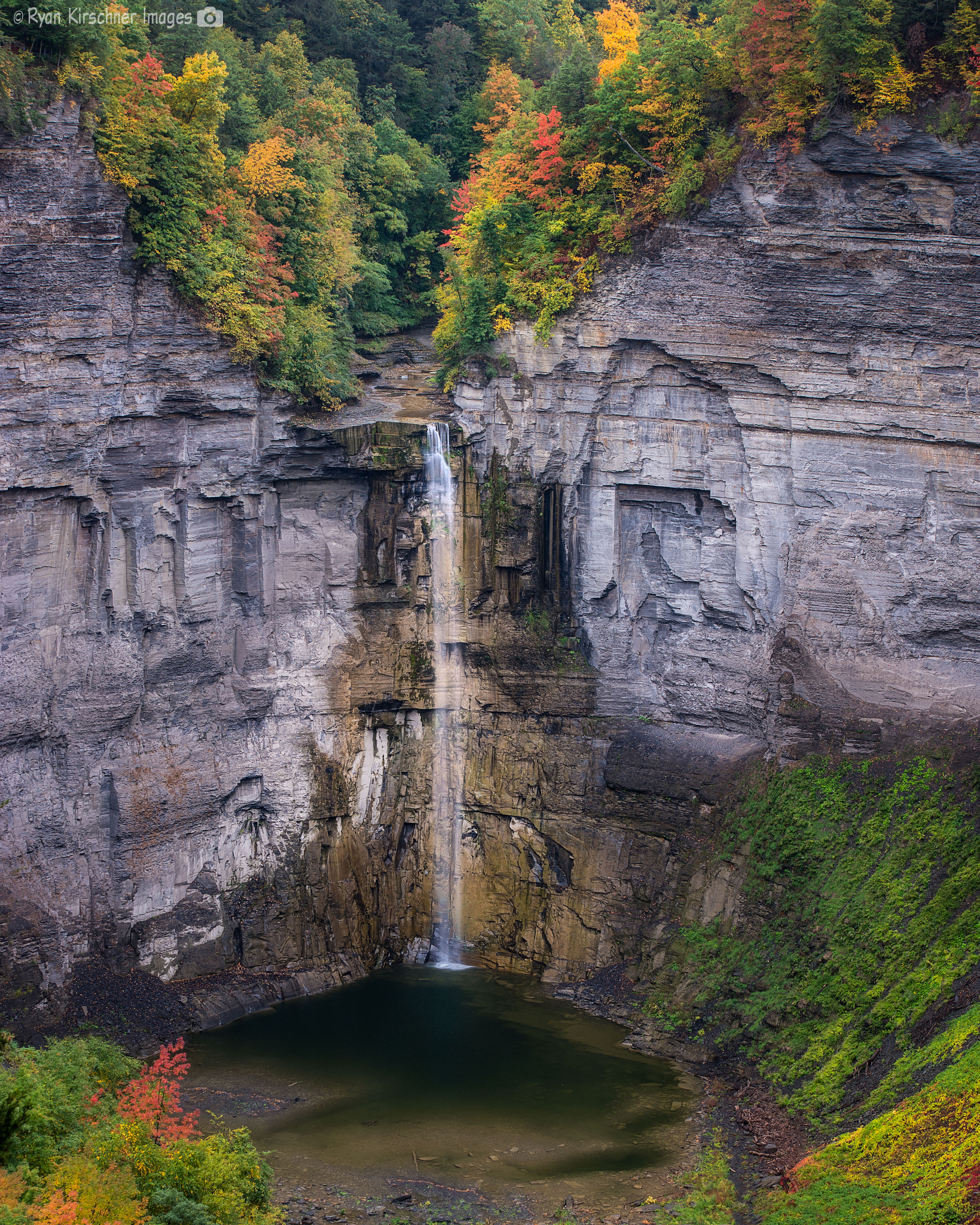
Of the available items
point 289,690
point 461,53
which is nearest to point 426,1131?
point 289,690

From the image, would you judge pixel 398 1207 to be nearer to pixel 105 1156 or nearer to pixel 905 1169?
pixel 105 1156

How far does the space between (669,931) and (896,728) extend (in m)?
7.10

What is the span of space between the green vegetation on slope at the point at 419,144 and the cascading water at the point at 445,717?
11.8 feet

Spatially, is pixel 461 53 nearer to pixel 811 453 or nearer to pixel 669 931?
pixel 811 453

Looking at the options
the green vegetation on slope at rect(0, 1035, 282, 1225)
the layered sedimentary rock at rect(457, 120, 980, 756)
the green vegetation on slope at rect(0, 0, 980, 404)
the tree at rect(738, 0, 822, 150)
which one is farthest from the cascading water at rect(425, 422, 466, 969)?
the green vegetation on slope at rect(0, 1035, 282, 1225)

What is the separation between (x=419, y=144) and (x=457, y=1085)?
29440 millimetres

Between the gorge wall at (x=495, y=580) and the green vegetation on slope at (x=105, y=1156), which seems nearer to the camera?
the green vegetation on slope at (x=105, y=1156)

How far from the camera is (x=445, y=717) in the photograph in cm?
3300

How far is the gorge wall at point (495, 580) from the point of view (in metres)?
26.4

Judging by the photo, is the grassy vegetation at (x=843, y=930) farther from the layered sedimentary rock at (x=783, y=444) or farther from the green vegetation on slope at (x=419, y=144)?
the green vegetation on slope at (x=419, y=144)

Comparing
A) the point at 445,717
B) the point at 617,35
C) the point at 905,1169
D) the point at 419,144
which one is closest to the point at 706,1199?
the point at 905,1169

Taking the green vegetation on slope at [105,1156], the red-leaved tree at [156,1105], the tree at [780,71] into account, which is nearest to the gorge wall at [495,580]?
the tree at [780,71]

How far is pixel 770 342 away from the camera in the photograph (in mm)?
28109

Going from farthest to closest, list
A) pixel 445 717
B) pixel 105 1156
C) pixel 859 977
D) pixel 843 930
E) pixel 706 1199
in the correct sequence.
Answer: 1. pixel 445 717
2. pixel 843 930
3. pixel 859 977
4. pixel 706 1199
5. pixel 105 1156
